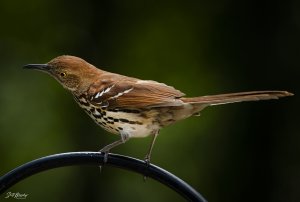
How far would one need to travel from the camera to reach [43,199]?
8117 mm

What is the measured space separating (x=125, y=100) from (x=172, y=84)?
157 inches

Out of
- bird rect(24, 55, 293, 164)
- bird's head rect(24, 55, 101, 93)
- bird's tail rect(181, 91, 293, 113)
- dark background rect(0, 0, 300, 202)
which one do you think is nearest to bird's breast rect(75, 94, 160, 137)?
bird rect(24, 55, 293, 164)

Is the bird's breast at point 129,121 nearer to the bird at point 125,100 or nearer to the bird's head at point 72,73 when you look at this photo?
the bird at point 125,100

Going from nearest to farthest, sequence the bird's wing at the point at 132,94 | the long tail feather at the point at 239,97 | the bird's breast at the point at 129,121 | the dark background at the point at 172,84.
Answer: the long tail feather at the point at 239,97, the bird's breast at the point at 129,121, the bird's wing at the point at 132,94, the dark background at the point at 172,84

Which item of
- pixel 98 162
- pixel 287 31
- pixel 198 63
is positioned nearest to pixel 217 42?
pixel 198 63

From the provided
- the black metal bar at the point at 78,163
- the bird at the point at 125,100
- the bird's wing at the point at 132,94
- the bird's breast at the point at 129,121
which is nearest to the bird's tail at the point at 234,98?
the bird at the point at 125,100

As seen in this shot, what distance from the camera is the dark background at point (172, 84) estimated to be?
25.4 feet

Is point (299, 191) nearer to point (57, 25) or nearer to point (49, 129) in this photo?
point (49, 129)

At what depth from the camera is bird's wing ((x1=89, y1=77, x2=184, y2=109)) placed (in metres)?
4.33

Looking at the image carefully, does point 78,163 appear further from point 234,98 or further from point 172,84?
point 172,84

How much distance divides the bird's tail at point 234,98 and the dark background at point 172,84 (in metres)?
3.63

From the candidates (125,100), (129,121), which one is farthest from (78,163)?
(125,100)

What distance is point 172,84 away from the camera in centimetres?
838

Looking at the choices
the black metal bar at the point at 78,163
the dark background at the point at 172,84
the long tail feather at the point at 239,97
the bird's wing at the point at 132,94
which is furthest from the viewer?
the dark background at the point at 172,84
